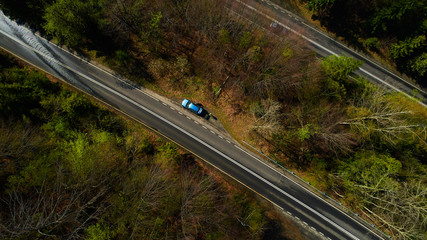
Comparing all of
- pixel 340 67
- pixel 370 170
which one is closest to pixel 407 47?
pixel 340 67

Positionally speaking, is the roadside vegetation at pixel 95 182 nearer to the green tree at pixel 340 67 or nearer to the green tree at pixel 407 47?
the green tree at pixel 340 67

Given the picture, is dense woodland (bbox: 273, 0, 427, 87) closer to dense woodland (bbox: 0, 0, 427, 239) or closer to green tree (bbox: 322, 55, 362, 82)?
dense woodland (bbox: 0, 0, 427, 239)

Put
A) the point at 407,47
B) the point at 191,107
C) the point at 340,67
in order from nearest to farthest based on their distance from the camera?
the point at 340,67, the point at 191,107, the point at 407,47

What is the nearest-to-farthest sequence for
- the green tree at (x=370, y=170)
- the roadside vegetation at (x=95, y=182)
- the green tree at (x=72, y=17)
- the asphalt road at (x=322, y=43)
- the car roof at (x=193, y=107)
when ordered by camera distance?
the roadside vegetation at (x=95, y=182)
the green tree at (x=370, y=170)
the green tree at (x=72, y=17)
the car roof at (x=193, y=107)
the asphalt road at (x=322, y=43)

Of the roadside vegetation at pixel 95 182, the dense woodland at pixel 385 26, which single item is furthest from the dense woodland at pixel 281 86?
the roadside vegetation at pixel 95 182

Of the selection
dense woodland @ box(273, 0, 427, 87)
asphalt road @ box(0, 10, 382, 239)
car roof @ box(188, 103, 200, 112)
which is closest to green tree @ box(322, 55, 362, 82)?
dense woodland @ box(273, 0, 427, 87)

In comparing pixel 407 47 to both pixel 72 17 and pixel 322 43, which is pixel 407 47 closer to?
pixel 322 43
